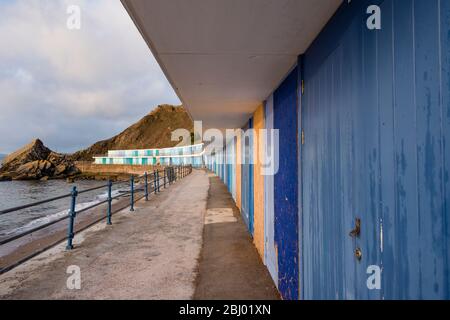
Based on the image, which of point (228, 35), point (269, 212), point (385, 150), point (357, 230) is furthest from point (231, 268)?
point (385, 150)

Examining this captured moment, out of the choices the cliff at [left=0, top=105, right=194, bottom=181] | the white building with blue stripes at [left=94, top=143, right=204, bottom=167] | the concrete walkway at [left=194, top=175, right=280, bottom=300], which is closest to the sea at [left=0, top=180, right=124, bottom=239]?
the concrete walkway at [left=194, top=175, right=280, bottom=300]

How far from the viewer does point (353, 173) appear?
1.77m

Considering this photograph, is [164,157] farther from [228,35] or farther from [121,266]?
[228,35]

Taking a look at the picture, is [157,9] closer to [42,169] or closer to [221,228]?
[221,228]

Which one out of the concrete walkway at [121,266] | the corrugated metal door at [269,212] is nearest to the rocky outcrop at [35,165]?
the concrete walkway at [121,266]

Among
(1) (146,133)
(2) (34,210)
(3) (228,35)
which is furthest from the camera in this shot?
(1) (146,133)

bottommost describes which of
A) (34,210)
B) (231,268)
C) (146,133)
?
(34,210)

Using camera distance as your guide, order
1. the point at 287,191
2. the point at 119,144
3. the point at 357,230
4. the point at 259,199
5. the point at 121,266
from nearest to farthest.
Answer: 1. the point at 357,230
2. the point at 287,191
3. the point at 121,266
4. the point at 259,199
5. the point at 119,144

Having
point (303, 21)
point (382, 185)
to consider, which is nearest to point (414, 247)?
point (382, 185)

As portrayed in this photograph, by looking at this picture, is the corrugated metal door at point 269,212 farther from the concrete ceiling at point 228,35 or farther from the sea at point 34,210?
the sea at point 34,210

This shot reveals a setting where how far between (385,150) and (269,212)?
3274 mm

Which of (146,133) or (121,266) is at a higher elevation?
(146,133)

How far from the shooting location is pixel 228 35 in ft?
7.89

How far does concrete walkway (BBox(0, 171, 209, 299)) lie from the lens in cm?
346
